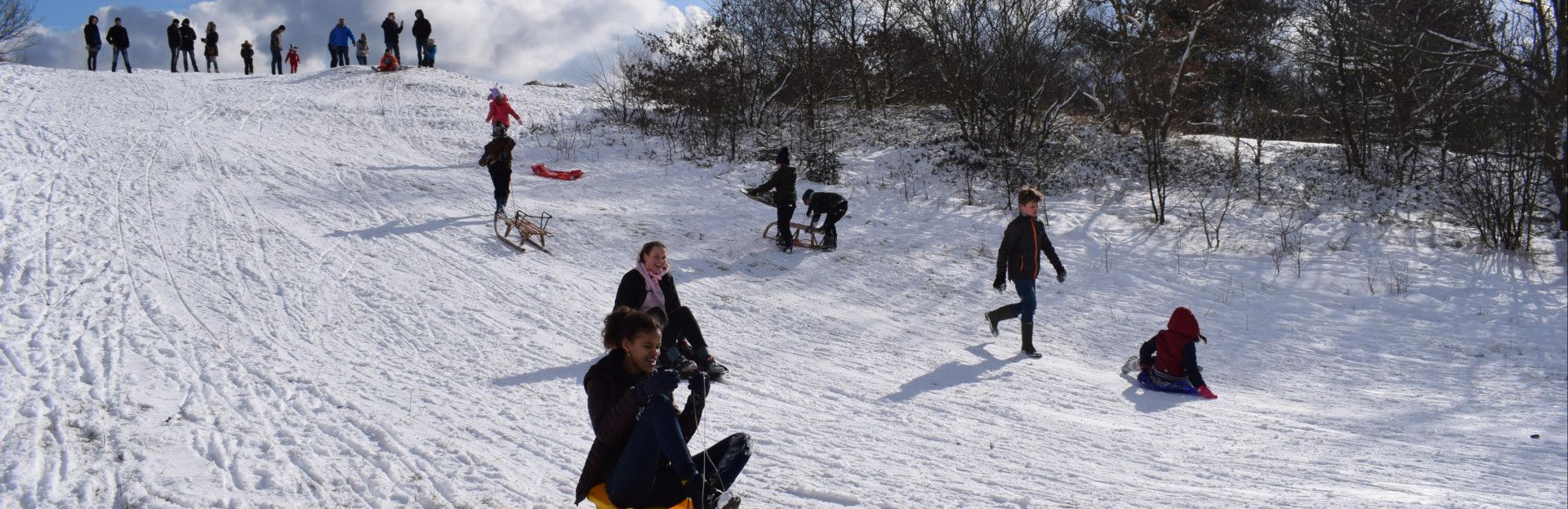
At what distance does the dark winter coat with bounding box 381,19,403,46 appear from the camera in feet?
83.6

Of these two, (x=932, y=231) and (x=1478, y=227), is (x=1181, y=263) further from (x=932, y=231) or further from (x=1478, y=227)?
(x=1478, y=227)

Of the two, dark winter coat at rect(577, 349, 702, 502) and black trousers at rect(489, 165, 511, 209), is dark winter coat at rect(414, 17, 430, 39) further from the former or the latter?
dark winter coat at rect(577, 349, 702, 502)

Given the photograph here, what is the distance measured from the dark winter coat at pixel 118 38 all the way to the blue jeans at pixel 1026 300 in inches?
955

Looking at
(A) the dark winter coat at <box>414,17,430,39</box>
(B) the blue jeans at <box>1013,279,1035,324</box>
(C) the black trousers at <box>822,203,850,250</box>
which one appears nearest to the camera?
(B) the blue jeans at <box>1013,279,1035,324</box>

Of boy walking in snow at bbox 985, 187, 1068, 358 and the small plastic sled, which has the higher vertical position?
boy walking in snow at bbox 985, 187, 1068, 358

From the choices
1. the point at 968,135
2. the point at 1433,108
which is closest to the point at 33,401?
the point at 968,135

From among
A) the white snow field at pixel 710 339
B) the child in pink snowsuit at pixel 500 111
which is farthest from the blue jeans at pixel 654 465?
the child in pink snowsuit at pixel 500 111

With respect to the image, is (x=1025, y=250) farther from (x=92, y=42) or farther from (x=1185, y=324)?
(x=92, y=42)

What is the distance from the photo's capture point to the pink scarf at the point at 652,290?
6285 mm

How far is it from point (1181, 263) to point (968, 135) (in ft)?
26.0

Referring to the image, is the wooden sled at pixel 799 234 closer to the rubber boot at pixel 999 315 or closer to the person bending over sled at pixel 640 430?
the rubber boot at pixel 999 315

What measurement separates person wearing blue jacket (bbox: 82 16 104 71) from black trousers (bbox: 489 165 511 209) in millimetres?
17661

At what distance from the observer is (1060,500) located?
480cm

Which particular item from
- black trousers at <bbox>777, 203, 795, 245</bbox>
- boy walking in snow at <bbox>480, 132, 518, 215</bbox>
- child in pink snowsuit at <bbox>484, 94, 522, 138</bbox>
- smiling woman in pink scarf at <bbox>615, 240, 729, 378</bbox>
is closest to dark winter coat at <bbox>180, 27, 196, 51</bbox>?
child in pink snowsuit at <bbox>484, 94, 522, 138</bbox>
